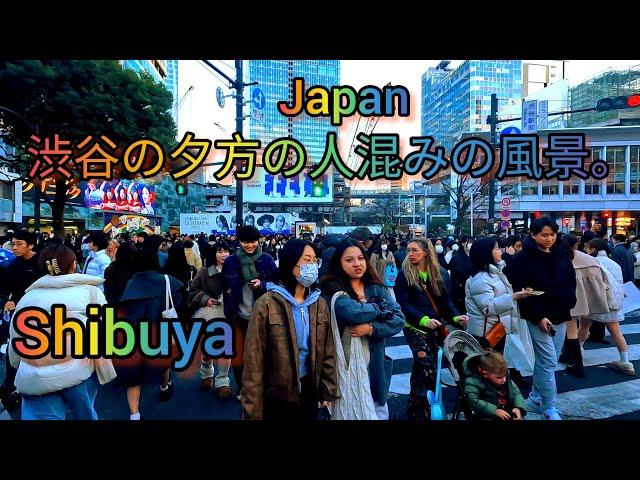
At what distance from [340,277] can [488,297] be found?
1780mm

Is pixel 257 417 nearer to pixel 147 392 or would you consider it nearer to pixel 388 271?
pixel 147 392

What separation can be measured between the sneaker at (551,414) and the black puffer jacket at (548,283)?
2.69ft

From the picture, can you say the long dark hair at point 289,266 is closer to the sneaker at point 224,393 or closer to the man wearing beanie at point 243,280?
the man wearing beanie at point 243,280

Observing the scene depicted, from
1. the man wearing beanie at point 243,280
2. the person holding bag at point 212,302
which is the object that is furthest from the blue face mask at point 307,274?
the person holding bag at point 212,302

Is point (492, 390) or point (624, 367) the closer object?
point (492, 390)

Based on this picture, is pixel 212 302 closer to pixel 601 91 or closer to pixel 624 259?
pixel 624 259

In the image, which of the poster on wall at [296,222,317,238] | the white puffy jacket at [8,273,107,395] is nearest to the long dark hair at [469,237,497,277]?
the white puffy jacket at [8,273,107,395]

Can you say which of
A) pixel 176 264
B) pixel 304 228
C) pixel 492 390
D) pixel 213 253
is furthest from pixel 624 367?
pixel 304 228

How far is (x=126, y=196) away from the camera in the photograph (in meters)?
29.2

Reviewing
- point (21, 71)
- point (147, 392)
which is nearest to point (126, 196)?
point (21, 71)

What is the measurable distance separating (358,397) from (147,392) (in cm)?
316

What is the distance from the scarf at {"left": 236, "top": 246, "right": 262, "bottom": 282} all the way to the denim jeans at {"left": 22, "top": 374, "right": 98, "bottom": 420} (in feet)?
5.94

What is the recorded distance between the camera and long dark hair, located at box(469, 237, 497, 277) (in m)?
4.39

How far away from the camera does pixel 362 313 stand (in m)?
3.12
